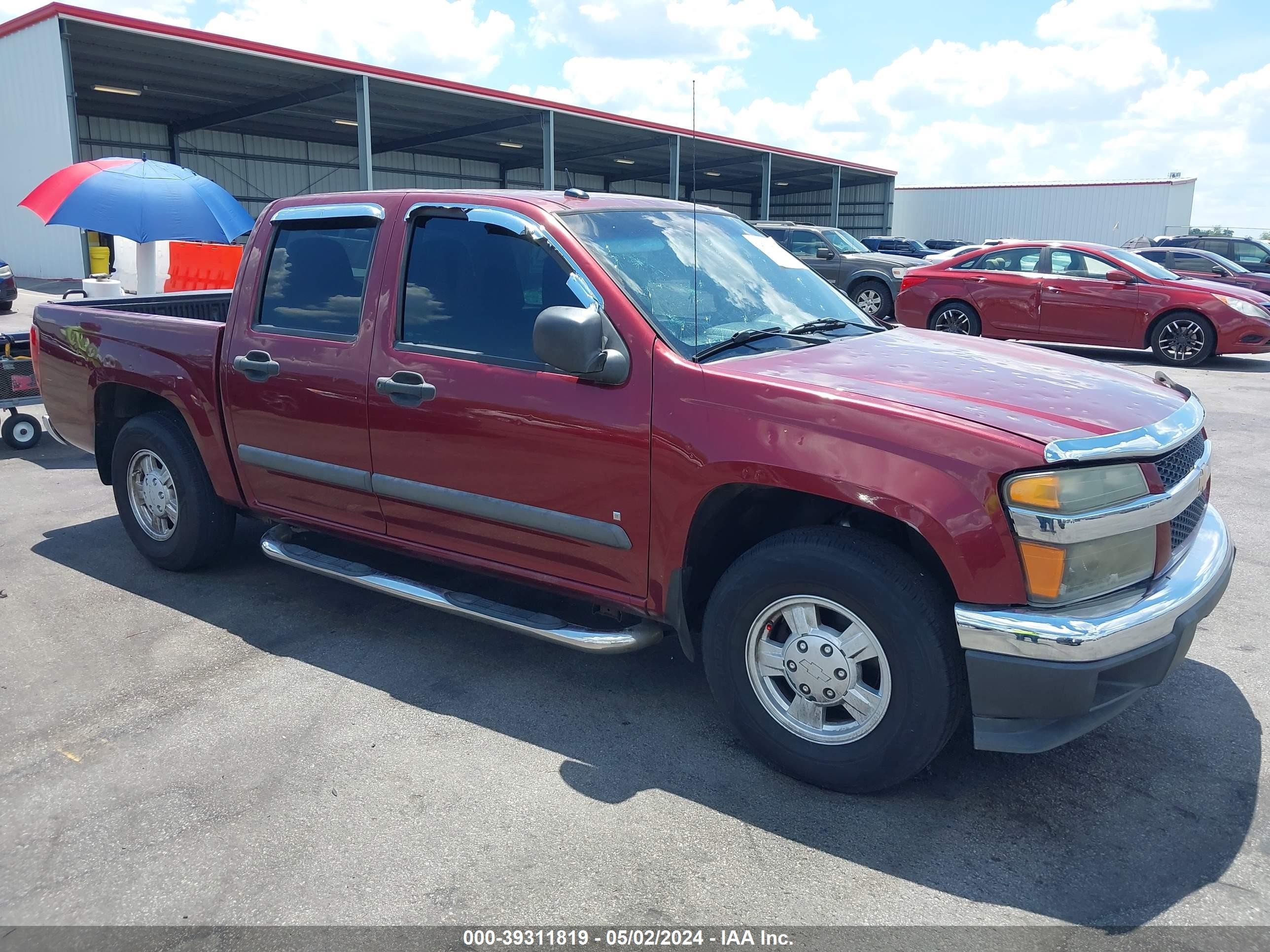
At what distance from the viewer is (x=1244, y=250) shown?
2064 cm

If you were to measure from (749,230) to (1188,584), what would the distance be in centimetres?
236

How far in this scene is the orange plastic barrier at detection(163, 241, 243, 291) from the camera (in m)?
15.5

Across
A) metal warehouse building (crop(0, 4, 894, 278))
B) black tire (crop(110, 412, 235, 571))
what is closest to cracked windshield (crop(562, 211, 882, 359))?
black tire (crop(110, 412, 235, 571))

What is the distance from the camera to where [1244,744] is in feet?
11.5

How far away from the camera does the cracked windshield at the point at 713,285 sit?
11.8 feet

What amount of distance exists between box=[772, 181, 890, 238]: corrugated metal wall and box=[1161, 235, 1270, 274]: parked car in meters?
25.1

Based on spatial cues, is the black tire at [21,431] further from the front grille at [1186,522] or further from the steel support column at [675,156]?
the steel support column at [675,156]

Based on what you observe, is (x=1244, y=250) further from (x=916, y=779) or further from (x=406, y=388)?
(x=406, y=388)

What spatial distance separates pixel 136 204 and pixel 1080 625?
895cm

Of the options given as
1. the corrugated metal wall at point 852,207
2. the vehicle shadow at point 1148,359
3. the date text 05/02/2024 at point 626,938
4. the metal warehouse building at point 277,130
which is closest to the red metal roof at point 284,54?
the metal warehouse building at point 277,130

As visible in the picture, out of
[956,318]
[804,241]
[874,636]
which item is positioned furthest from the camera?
[804,241]

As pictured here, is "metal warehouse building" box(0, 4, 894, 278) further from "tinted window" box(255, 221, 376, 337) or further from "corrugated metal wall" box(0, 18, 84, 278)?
"tinted window" box(255, 221, 376, 337)

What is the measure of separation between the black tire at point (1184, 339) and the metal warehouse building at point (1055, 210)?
29.2 m

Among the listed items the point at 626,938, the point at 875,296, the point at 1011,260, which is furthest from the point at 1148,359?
the point at 626,938
